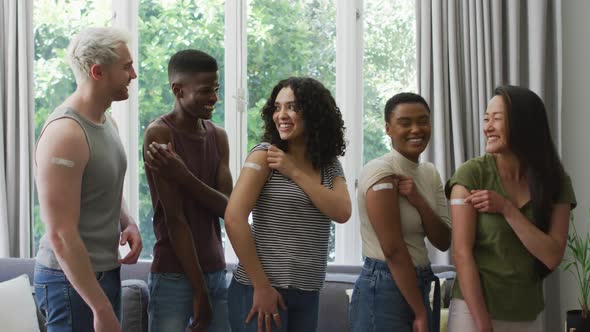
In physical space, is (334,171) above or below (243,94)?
below

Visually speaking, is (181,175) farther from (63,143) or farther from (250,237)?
(63,143)

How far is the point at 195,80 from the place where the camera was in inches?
105

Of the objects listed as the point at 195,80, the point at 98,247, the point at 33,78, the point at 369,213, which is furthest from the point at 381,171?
the point at 33,78

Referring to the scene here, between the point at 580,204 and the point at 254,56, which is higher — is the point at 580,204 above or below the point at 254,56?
below

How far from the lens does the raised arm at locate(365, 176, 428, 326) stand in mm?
2418

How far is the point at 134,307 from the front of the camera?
3.71 meters

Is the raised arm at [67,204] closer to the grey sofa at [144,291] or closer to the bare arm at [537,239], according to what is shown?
the bare arm at [537,239]

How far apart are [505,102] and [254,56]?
2.32 m

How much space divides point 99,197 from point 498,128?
1173 millimetres

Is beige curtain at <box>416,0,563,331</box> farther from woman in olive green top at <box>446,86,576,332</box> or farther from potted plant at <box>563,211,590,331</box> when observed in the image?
woman in olive green top at <box>446,86,576,332</box>

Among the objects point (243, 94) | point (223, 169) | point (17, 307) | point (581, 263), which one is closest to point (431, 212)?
point (223, 169)

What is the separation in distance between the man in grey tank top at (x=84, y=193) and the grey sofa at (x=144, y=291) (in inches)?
51.2

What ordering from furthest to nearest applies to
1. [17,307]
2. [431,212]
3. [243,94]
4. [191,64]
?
1. [243,94]
2. [17,307]
3. [191,64]
4. [431,212]

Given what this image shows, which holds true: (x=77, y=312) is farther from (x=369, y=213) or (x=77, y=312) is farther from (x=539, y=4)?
(x=539, y=4)
